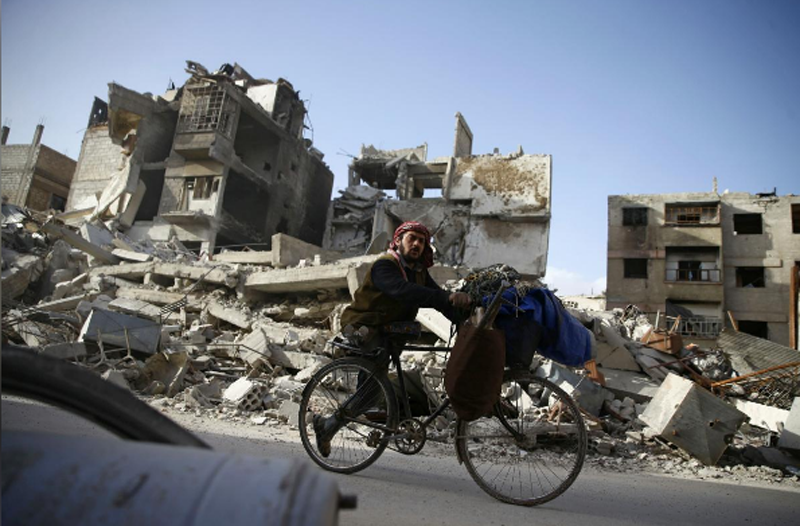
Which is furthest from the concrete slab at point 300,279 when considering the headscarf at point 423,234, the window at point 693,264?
the window at point 693,264

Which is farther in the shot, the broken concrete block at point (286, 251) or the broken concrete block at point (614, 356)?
the broken concrete block at point (286, 251)

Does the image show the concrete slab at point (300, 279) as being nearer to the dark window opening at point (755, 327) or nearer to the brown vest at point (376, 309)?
the brown vest at point (376, 309)

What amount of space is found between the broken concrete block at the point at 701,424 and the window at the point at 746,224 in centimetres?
2782

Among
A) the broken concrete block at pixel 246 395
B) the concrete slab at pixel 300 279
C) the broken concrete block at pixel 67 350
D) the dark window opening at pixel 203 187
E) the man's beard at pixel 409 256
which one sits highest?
the dark window opening at pixel 203 187

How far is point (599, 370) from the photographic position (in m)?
7.40

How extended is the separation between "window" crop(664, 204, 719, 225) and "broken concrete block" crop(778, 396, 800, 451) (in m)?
26.2

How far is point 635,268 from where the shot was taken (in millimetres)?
29641

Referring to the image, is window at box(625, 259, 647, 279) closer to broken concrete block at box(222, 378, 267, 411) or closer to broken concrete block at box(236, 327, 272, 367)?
broken concrete block at box(236, 327, 272, 367)

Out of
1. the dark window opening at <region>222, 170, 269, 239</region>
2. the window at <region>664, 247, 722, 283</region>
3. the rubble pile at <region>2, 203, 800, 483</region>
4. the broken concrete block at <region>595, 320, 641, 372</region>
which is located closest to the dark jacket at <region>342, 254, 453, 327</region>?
the rubble pile at <region>2, 203, 800, 483</region>

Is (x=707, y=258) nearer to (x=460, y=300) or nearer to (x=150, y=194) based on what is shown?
(x=460, y=300)

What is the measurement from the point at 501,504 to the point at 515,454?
44 centimetres

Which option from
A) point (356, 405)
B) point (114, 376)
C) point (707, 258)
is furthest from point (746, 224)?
point (114, 376)

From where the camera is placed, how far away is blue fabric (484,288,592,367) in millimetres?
3346

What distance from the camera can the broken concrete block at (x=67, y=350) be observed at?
6.77 metres
